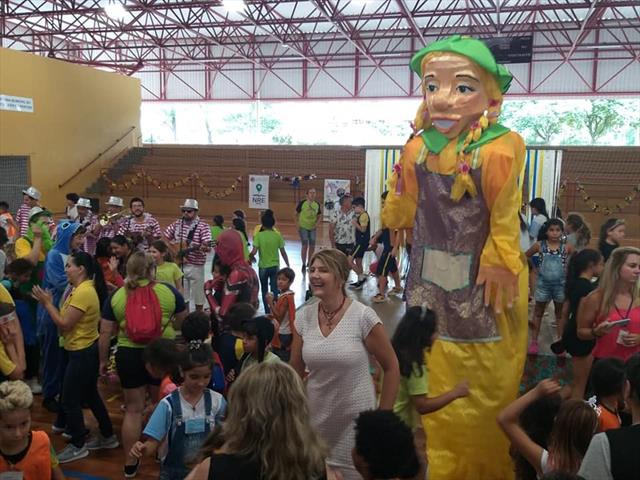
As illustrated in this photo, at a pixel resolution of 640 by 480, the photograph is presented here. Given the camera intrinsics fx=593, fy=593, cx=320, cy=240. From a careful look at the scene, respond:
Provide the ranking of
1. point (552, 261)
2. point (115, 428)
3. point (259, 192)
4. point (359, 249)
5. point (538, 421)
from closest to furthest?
point (538, 421)
point (115, 428)
point (552, 261)
point (359, 249)
point (259, 192)

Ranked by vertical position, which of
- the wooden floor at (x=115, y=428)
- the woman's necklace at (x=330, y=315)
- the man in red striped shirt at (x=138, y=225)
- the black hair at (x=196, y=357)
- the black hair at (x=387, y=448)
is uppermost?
the man in red striped shirt at (x=138, y=225)

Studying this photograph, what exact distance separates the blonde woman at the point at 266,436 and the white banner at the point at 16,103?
51.2 ft

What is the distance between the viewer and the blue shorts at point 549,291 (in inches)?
226

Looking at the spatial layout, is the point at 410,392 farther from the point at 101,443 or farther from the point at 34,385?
the point at 34,385

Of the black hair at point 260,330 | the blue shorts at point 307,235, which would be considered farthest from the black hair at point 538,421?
the blue shorts at point 307,235

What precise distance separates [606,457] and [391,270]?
6.58m

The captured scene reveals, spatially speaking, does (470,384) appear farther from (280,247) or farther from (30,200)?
(30,200)

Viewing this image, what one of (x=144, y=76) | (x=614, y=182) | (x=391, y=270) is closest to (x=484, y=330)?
(x=391, y=270)

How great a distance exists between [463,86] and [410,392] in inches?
67.1

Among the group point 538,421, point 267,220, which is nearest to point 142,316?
point 538,421

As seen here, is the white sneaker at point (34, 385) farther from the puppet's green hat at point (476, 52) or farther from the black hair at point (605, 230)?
the black hair at point (605, 230)

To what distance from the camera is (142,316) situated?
351cm

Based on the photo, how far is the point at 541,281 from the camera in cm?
577

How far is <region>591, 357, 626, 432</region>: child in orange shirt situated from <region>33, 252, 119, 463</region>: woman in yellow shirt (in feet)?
9.39
